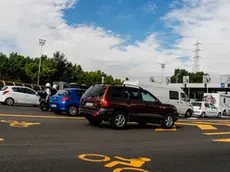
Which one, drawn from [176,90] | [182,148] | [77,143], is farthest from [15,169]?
[176,90]

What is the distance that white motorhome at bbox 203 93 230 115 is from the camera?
37.3m

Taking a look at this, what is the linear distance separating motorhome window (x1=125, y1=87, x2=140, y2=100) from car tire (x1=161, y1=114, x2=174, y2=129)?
180cm

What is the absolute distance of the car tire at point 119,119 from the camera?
12438 mm

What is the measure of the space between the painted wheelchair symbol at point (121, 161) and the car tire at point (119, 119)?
17.0 feet

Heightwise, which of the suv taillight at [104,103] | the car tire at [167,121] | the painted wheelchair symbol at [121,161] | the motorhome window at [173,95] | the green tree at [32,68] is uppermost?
the green tree at [32,68]

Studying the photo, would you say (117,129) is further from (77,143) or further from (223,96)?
(223,96)

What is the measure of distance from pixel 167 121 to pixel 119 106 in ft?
9.45

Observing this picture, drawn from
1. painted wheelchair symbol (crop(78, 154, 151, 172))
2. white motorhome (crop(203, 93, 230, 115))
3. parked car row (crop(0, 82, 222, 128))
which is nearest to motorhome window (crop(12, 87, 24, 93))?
parked car row (crop(0, 82, 222, 128))

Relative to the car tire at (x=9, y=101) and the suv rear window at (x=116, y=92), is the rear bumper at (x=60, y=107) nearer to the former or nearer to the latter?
the suv rear window at (x=116, y=92)

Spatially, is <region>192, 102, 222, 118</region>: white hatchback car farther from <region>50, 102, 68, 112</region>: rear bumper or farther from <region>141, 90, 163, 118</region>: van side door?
<region>141, 90, 163, 118</region>: van side door

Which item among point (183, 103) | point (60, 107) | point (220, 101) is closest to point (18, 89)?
point (60, 107)

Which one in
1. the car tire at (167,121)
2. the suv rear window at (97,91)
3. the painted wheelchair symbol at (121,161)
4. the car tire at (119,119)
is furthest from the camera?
the car tire at (167,121)

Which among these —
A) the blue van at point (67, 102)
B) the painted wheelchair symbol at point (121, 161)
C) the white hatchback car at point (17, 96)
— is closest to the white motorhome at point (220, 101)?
the white hatchback car at point (17, 96)

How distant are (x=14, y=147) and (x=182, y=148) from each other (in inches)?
179
